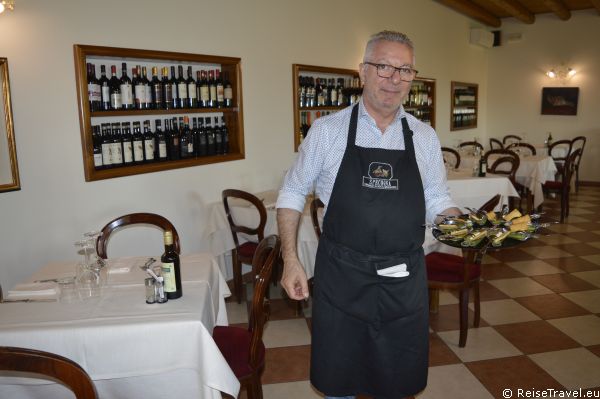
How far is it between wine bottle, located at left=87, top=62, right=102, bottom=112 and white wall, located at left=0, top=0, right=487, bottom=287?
Result: 5.9 inches

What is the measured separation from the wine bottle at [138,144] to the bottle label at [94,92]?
1.31 feet

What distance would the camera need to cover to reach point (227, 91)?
14.7 ft

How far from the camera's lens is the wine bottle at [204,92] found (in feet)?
13.9

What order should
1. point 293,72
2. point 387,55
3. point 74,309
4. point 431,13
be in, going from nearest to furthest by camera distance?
point 387,55, point 74,309, point 293,72, point 431,13

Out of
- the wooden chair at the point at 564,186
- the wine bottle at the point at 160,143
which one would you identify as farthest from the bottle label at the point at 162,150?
the wooden chair at the point at 564,186

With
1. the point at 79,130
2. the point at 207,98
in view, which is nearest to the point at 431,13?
the point at 207,98

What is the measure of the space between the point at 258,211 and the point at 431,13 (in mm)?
5803

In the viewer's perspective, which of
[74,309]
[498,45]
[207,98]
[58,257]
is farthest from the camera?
[498,45]

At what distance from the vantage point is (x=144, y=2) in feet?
12.1

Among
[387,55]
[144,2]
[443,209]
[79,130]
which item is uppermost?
[144,2]

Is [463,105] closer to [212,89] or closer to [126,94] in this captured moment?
[212,89]

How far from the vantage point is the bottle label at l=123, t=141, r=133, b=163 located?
3682 millimetres

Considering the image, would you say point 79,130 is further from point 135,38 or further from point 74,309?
point 74,309

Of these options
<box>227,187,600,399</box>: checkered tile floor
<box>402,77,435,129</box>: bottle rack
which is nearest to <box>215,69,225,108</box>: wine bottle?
<box>227,187,600,399</box>: checkered tile floor
